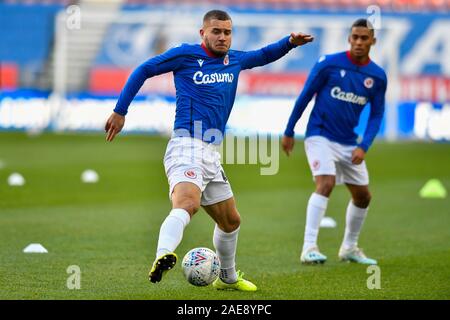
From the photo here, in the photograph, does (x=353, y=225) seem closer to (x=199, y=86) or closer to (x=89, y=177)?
(x=199, y=86)

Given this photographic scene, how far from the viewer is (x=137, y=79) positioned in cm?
715

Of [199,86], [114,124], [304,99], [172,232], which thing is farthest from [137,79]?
[304,99]

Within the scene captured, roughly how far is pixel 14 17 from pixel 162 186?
61.2 feet

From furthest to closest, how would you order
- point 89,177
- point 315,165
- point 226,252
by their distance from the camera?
point 89,177
point 315,165
point 226,252

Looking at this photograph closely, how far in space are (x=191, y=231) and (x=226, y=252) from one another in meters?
3.59

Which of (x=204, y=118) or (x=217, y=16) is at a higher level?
(x=217, y=16)

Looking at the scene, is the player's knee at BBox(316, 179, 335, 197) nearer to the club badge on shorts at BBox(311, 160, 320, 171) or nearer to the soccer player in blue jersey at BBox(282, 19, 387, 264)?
the soccer player in blue jersey at BBox(282, 19, 387, 264)

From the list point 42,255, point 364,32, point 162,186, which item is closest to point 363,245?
point 364,32

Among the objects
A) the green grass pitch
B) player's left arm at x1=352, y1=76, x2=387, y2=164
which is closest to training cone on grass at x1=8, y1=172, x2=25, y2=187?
the green grass pitch

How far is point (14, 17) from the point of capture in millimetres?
33312

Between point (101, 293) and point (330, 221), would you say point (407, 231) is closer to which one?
point (330, 221)

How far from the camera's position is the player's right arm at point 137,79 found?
7047mm

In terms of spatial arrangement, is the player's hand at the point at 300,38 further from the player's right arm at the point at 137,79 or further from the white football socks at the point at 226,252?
the white football socks at the point at 226,252

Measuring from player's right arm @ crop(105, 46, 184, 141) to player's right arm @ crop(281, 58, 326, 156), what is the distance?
2127 mm
